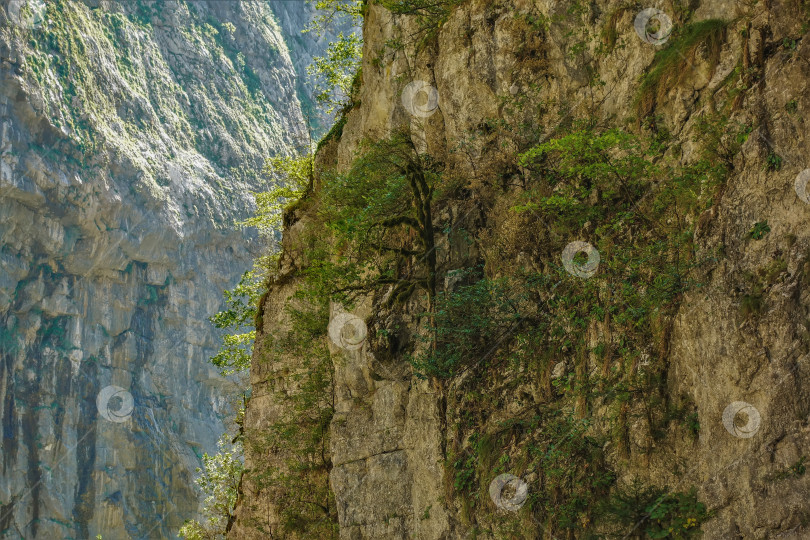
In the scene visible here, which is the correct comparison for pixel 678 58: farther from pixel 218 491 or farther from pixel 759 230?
pixel 218 491

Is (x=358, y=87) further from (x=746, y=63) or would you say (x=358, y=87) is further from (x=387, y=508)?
(x=746, y=63)

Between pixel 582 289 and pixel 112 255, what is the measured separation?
43923mm

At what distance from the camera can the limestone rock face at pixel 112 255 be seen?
4125cm

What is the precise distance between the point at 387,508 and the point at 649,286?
15.0ft

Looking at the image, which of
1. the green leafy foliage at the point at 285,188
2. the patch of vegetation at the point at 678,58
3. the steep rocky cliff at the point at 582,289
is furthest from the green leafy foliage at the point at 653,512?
the green leafy foliage at the point at 285,188

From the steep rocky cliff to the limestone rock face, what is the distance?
117 ft

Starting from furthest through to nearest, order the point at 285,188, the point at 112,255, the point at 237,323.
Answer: the point at 112,255, the point at 285,188, the point at 237,323

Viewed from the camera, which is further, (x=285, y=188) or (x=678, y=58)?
(x=285, y=188)

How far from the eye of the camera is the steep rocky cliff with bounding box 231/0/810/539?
5.43 meters

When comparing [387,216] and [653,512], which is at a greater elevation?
[387,216]

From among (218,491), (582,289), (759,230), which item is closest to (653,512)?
(759,230)

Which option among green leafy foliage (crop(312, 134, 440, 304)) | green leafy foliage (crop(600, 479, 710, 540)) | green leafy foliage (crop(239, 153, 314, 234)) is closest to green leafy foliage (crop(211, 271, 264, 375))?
green leafy foliage (crop(239, 153, 314, 234))

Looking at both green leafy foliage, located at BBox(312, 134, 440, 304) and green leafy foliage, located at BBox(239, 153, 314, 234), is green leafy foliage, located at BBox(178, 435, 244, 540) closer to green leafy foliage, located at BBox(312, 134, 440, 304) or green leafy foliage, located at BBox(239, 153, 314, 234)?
green leafy foliage, located at BBox(239, 153, 314, 234)

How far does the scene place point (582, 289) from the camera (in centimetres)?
734
